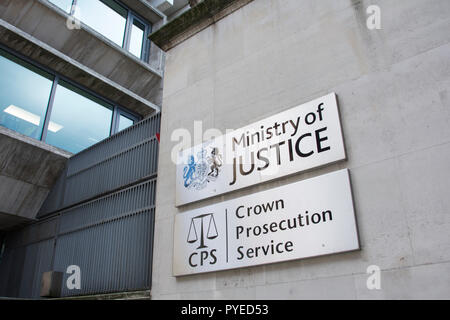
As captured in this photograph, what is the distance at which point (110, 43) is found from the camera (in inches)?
A: 602

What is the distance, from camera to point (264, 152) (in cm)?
640

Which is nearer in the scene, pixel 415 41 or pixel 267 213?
pixel 415 41

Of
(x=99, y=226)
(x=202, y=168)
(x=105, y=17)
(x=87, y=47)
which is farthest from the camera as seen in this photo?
(x=105, y=17)

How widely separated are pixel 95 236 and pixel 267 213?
16.5ft

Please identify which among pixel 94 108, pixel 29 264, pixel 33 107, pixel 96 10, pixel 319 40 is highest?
pixel 96 10

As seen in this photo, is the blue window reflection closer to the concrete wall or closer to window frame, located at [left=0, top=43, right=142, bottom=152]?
window frame, located at [left=0, top=43, right=142, bottom=152]

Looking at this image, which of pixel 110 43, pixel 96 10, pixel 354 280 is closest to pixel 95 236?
pixel 354 280

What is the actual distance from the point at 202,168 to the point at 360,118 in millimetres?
2883

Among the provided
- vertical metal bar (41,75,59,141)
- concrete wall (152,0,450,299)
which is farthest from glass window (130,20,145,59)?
concrete wall (152,0,450,299)

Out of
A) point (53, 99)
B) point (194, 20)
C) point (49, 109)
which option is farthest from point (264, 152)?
point (53, 99)

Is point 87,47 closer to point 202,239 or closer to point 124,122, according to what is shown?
point 124,122

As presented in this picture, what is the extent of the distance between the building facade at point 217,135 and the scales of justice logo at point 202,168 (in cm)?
32

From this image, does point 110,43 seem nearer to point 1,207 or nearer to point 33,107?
point 33,107

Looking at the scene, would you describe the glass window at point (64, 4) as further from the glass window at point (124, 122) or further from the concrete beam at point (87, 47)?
the glass window at point (124, 122)
